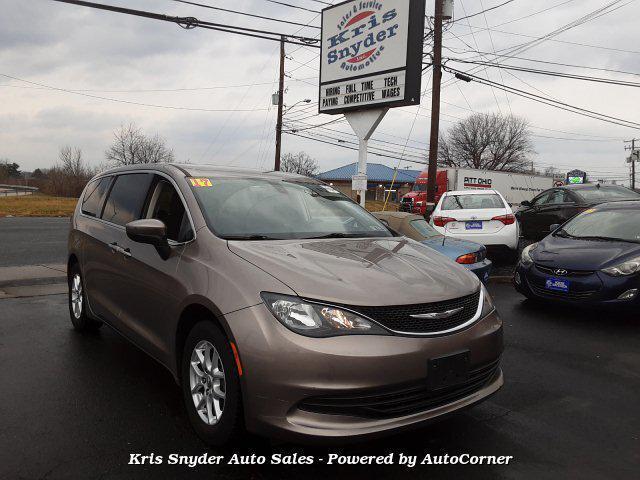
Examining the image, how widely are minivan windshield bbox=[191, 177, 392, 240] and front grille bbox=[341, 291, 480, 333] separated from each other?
3.46 feet

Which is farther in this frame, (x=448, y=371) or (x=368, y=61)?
(x=368, y=61)

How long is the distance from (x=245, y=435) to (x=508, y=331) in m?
3.80

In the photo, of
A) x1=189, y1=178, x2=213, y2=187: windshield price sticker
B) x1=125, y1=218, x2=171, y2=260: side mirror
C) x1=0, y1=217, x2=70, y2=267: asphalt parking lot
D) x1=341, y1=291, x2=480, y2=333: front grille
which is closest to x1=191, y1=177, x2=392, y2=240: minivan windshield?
x1=189, y1=178, x2=213, y2=187: windshield price sticker

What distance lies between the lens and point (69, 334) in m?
5.18

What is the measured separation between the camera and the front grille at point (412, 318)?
8.45ft

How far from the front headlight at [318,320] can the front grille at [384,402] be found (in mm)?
294

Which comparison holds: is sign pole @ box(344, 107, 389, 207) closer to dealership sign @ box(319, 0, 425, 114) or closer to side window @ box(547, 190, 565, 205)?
dealership sign @ box(319, 0, 425, 114)

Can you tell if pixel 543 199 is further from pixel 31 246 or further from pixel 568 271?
pixel 31 246

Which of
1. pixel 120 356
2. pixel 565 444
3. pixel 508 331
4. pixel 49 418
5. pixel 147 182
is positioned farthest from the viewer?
pixel 508 331

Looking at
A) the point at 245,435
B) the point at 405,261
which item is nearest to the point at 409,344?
the point at 405,261

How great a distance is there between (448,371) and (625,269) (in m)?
4.24

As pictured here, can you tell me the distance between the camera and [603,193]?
12602 mm

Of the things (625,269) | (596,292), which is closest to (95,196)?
(596,292)

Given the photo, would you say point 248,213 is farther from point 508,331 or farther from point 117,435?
point 508,331
